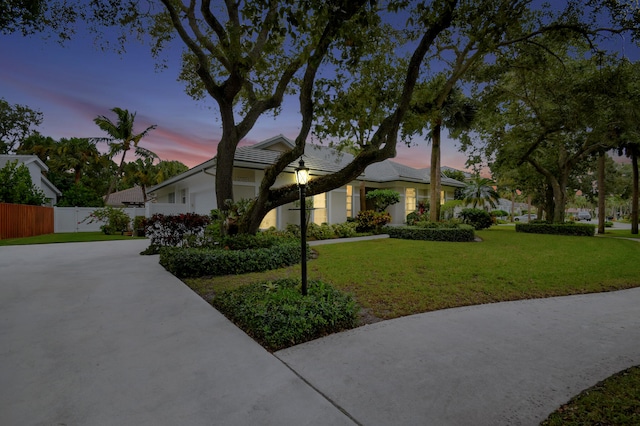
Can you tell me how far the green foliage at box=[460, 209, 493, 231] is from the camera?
19.2 meters

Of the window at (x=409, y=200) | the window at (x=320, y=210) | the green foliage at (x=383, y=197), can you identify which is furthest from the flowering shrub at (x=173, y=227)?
the window at (x=409, y=200)

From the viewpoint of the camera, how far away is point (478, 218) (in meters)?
19.3

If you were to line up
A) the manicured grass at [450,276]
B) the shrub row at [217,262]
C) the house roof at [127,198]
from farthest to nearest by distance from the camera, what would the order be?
1. the house roof at [127,198]
2. the shrub row at [217,262]
3. the manicured grass at [450,276]

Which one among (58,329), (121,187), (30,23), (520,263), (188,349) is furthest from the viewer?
(121,187)

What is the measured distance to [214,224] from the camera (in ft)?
29.4

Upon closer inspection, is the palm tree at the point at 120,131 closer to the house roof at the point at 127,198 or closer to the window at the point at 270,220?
the house roof at the point at 127,198

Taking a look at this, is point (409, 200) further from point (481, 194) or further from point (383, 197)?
point (481, 194)

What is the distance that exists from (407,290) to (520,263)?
4.39 metres

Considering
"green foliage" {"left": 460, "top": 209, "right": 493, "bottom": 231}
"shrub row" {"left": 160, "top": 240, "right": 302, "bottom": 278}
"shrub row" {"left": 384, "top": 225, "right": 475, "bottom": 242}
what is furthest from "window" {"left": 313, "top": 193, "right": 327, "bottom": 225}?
"green foliage" {"left": 460, "top": 209, "right": 493, "bottom": 231}

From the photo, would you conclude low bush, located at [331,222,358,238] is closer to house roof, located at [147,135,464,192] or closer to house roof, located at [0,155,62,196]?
house roof, located at [147,135,464,192]

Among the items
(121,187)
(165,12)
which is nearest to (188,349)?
(165,12)

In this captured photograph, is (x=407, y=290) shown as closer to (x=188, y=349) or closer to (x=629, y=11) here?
(x=188, y=349)

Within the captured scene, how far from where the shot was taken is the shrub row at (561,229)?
16.5 meters

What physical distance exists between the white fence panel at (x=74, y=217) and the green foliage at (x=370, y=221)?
13.5m
